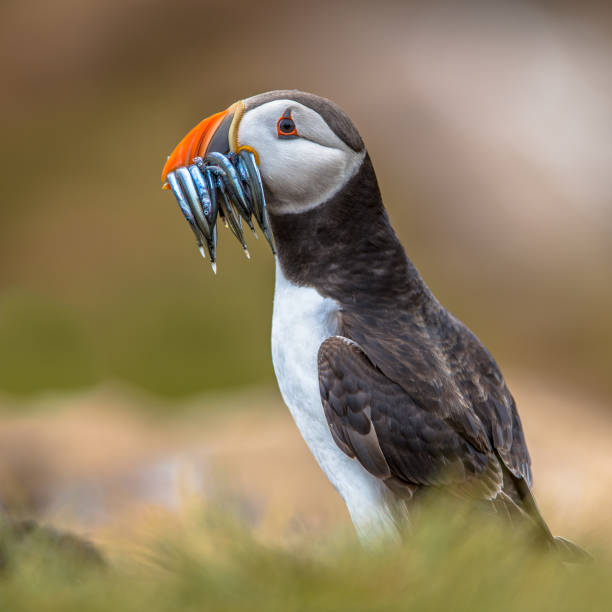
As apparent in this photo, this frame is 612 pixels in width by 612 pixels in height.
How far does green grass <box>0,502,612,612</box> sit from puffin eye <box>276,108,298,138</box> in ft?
2.75

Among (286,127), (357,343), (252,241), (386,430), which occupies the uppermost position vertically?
(286,127)

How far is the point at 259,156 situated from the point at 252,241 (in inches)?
188

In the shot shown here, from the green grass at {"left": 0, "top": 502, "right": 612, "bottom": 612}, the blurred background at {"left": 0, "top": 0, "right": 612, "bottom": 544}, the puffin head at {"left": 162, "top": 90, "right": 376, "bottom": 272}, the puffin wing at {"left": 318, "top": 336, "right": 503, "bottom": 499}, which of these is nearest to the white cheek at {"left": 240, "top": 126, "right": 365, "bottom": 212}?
the puffin head at {"left": 162, "top": 90, "right": 376, "bottom": 272}

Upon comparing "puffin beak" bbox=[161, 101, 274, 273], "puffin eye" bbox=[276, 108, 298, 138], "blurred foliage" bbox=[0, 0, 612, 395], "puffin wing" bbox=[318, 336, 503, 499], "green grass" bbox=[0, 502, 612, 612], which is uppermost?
"puffin eye" bbox=[276, 108, 298, 138]

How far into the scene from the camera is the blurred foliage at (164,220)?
6.92 meters

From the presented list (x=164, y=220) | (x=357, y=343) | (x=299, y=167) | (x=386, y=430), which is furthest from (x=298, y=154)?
(x=164, y=220)

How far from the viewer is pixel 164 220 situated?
7.70 m

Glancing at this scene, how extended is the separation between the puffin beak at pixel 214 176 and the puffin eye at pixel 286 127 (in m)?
0.07

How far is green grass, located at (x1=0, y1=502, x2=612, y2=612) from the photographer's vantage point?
109 cm

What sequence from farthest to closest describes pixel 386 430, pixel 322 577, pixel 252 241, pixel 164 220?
pixel 164 220
pixel 252 241
pixel 386 430
pixel 322 577

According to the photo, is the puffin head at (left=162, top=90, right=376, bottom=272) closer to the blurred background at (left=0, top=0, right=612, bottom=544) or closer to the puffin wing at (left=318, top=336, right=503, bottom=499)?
the puffin wing at (left=318, top=336, right=503, bottom=499)

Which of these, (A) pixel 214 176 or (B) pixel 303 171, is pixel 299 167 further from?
(A) pixel 214 176

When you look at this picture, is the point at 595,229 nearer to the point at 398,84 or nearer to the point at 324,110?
the point at 398,84

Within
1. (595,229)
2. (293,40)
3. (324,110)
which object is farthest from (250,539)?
(293,40)
